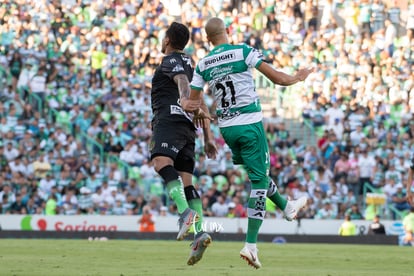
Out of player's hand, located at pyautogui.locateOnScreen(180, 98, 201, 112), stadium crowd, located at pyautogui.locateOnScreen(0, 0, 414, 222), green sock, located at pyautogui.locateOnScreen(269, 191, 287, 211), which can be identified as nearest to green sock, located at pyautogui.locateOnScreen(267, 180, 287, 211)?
green sock, located at pyautogui.locateOnScreen(269, 191, 287, 211)

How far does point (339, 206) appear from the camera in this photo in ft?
91.9

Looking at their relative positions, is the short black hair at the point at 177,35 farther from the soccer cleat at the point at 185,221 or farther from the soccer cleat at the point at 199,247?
the soccer cleat at the point at 199,247

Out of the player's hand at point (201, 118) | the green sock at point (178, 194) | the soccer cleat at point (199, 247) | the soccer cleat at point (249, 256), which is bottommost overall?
the soccer cleat at point (249, 256)

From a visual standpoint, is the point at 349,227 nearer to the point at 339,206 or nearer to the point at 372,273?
the point at 339,206

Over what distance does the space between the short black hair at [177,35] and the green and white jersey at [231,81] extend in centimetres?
64

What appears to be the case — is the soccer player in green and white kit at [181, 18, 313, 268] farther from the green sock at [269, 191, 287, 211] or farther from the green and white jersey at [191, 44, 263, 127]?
the green sock at [269, 191, 287, 211]

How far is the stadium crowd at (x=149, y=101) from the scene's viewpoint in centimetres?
2836

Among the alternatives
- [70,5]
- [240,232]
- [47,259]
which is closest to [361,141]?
[240,232]

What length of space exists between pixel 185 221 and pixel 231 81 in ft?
5.50

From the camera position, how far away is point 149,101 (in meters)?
31.8

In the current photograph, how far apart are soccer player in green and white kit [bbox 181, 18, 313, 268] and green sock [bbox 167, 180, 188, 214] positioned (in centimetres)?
A: 79

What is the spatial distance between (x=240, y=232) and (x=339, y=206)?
3086mm

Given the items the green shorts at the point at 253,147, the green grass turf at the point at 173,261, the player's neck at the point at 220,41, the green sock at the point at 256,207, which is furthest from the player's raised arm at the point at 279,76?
the green grass turf at the point at 173,261

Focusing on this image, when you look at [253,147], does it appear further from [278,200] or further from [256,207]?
[278,200]
